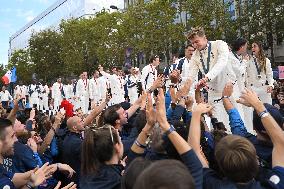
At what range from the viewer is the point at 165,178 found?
2.10m

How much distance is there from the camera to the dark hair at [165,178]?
2094 millimetres

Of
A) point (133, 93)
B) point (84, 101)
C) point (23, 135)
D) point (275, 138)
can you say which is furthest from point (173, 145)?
point (84, 101)

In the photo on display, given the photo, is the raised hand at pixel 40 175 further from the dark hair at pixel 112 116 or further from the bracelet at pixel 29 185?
the dark hair at pixel 112 116

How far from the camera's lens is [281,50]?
37.2m

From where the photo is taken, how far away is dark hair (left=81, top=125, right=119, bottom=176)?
3.98 metres

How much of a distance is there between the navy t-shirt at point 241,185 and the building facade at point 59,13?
6894 cm

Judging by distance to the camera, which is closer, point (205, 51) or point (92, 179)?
point (92, 179)

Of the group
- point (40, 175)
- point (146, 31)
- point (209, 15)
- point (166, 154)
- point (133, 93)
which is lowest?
point (40, 175)

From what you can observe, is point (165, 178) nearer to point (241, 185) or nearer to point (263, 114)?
point (241, 185)

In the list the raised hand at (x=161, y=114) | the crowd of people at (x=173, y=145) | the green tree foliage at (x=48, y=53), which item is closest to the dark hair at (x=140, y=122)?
the crowd of people at (x=173, y=145)

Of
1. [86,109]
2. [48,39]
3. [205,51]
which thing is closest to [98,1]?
[48,39]

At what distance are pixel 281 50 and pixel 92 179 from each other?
35.6 m

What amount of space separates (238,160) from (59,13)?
103m

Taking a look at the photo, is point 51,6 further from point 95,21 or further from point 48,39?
point 95,21
